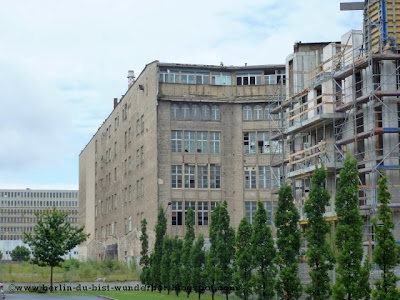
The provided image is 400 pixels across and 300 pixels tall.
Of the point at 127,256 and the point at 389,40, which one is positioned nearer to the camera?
the point at 389,40

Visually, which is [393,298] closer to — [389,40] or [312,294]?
[312,294]

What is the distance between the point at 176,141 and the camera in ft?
224

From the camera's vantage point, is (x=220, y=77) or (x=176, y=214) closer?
(x=176, y=214)

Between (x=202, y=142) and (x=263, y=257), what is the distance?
36.2m

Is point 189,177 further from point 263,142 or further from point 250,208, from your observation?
point 263,142

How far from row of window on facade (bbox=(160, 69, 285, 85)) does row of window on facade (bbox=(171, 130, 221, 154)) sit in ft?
16.0

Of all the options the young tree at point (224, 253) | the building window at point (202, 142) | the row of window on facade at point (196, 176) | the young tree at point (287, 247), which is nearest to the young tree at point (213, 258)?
the young tree at point (224, 253)

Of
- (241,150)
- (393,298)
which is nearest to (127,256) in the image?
(241,150)

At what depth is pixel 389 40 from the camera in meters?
40.0

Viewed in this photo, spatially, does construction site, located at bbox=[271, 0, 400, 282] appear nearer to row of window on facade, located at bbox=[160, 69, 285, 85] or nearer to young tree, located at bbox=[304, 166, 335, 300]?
young tree, located at bbox=[304, 166, 335, 300]

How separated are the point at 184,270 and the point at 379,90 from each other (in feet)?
50.3

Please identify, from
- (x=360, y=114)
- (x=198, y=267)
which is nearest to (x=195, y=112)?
(x=198, y=267)

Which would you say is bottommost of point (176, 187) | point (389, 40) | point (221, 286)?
point (221, 286)

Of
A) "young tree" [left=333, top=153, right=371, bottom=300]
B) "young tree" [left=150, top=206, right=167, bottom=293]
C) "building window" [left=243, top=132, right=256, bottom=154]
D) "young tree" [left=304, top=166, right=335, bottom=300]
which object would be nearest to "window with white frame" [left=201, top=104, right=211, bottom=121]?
"building window" [left=243, top=132, right=256, bottom=154]
